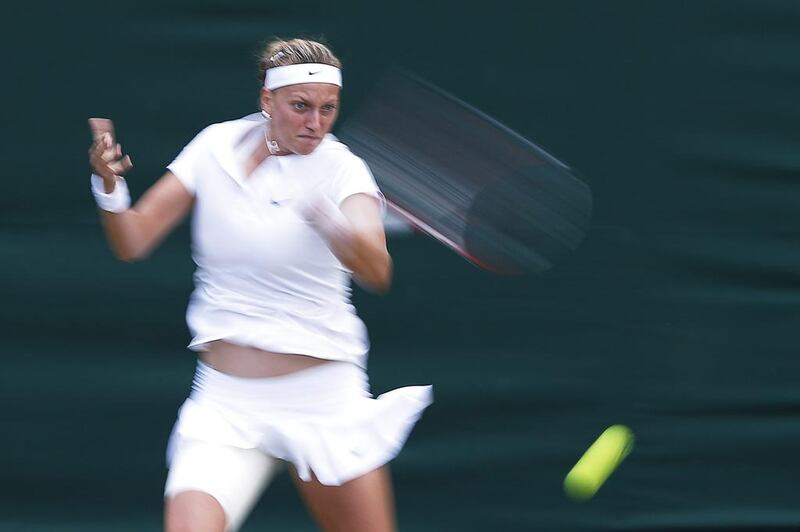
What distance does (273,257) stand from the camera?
3.11m

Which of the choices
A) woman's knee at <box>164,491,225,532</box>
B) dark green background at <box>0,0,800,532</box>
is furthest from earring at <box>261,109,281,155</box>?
dark green background at <box>0,0,800,532</box>

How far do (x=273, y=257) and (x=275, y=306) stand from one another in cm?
10

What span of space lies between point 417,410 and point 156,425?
4.36 feet

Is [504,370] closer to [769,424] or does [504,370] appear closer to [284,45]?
[769,424]

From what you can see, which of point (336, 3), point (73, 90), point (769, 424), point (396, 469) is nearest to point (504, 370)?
point (396, 469)

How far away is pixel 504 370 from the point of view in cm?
448

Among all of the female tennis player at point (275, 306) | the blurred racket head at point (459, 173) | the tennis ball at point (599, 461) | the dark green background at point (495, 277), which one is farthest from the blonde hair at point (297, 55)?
the tennis ball at point (599, 461)

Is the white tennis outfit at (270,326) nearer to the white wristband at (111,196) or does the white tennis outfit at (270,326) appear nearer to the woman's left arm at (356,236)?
the woman's left arm at (356,236)

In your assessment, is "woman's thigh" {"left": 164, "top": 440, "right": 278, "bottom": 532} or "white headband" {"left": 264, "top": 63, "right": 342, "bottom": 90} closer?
"woman's thigh" {"left": 164, "top": 440, "right": 278, "bottom": 532}

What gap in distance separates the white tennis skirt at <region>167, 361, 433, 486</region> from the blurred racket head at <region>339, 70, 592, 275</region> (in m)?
0.40

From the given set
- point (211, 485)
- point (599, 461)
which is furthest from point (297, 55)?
point (599, 461)

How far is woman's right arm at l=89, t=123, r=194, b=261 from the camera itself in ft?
10.0

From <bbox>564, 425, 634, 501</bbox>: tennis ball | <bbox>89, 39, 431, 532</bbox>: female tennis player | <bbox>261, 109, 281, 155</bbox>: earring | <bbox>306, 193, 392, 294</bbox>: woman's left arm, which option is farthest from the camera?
<bbox>564, 425, 634, 501</bbox>: tennis ball

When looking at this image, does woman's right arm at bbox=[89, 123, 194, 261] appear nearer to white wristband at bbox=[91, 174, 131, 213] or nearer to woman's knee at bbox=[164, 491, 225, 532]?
white wristband at bbox=[91, 174, 131, 213]
